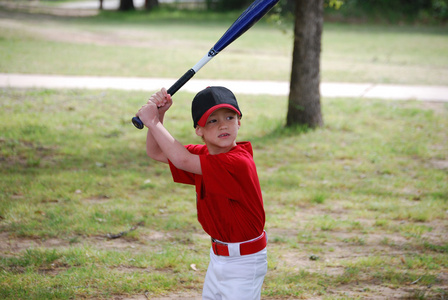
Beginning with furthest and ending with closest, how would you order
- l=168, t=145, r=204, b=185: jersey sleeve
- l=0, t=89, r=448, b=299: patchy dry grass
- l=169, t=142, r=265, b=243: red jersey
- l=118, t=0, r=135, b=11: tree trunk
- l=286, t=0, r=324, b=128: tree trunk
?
l=118, t=0, r=135, b=11: tree trunk
l=286, t=0, r=324, b=128: tree trunk
l=0, t=89, r=448, b=299: patchy dry grass
l=168, t=145, r=204, b=185: jersey sleeve
l=169, t=142, r=265, b=243: red jersey

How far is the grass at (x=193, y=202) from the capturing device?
3.59 m

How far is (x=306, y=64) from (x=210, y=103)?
16.5ft

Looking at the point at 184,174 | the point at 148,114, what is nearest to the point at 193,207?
the point at 184,174

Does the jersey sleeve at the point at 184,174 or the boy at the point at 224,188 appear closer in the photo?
the boy at the point at 224,188

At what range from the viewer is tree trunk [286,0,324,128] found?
23.2 ft

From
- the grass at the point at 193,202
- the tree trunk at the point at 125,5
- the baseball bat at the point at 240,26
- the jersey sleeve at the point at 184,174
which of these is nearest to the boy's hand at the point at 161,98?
the baseball bat at the point at 240,26

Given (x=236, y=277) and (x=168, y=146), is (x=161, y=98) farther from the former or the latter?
(x=236, y=277)

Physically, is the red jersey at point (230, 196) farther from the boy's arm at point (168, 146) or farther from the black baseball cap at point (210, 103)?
the black baseball cap at point (210, 103)

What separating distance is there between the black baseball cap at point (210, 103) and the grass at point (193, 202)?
1.49 metres

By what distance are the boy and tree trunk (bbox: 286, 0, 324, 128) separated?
4923 mm

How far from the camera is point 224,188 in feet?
7.58

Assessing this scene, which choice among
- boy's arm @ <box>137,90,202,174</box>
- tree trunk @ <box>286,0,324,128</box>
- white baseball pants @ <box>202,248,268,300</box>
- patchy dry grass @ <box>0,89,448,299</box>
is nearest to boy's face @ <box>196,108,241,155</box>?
boy's arm @ <box>137,90,202,174</box>

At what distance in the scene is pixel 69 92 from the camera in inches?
358

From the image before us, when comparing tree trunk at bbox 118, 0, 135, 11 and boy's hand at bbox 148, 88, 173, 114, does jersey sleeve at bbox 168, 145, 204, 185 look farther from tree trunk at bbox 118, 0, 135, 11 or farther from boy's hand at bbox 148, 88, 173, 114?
tree trunk at bbox 118, 0, 135, 11
